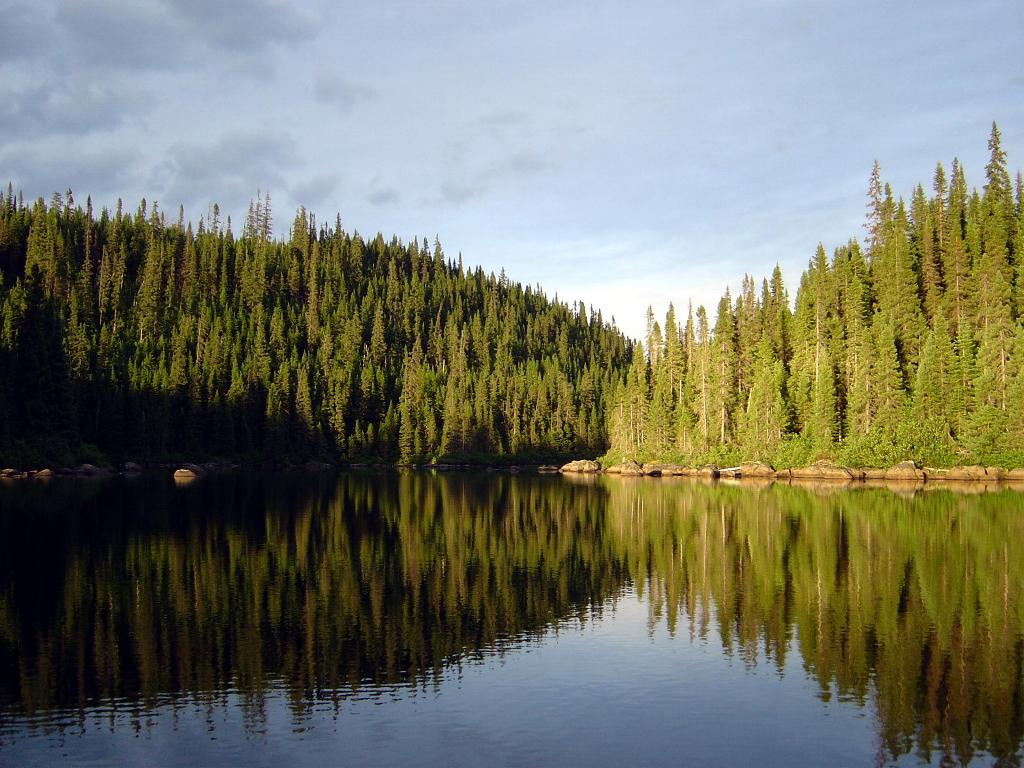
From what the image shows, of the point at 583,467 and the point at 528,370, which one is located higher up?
the point at 528,370

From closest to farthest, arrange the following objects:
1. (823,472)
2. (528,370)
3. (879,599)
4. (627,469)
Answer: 1. (879,599)
2. (823,472)
3. (627,469)
4. (528,370)

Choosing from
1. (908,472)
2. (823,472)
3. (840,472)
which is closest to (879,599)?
(908,472)

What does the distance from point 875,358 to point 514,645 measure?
85953mm

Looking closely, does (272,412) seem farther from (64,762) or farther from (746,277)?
(64,762)

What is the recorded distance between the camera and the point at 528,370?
18675 centimetres

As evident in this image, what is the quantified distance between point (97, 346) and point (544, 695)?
138930 mm

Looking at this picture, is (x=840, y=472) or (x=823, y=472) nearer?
(x=840, y=472)

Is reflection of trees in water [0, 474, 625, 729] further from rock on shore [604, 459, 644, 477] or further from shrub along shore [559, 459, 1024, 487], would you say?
rock on shore [604, 459, 644, 477]

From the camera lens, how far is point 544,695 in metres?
21.2

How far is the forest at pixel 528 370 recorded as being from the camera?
9594cm

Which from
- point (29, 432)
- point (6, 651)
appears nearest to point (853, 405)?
point (6, 651)

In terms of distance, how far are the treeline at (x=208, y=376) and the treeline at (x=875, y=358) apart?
32.6 metres

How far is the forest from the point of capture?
9594 cm

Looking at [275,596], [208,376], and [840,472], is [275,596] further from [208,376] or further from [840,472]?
[208,376]
